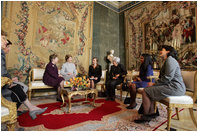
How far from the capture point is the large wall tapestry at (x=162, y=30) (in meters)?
4.71

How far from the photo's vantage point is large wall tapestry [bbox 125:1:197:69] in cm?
471

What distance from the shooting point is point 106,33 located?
7004mm

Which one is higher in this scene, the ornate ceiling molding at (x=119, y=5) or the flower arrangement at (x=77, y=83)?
the ornate ceiling molding at (x=119, y=5)

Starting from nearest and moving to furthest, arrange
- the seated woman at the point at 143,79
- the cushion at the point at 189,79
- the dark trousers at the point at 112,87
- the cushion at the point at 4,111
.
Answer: the cushion at the point at 4,111, the cushion at the point at 189,79, the seated woman at the point at 143,79, the dark trousers at the point at 112,87

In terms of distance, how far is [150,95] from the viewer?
226 cm

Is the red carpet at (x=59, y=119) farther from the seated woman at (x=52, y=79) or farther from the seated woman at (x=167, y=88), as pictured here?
the seated woman at (x=52, y=79)

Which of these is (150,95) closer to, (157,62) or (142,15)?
(157,62)

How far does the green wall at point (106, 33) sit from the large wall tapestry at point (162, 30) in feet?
1.87

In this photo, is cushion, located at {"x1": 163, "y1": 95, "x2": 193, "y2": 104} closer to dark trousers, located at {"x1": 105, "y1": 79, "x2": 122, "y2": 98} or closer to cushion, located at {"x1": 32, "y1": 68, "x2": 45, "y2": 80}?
dark trousers, located at {"x1": 105, "y1": 79, "x2": 122, "y2": 98}

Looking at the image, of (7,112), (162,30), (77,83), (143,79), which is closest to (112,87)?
(143,79)

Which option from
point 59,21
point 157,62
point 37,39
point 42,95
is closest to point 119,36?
point 157,62

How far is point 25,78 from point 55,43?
70.8 inches

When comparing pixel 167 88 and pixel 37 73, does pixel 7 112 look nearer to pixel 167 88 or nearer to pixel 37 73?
pixel 167 88

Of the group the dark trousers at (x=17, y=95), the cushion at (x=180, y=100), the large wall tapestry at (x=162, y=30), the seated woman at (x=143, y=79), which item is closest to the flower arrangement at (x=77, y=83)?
the dark trousers at (x=17, y=95)
